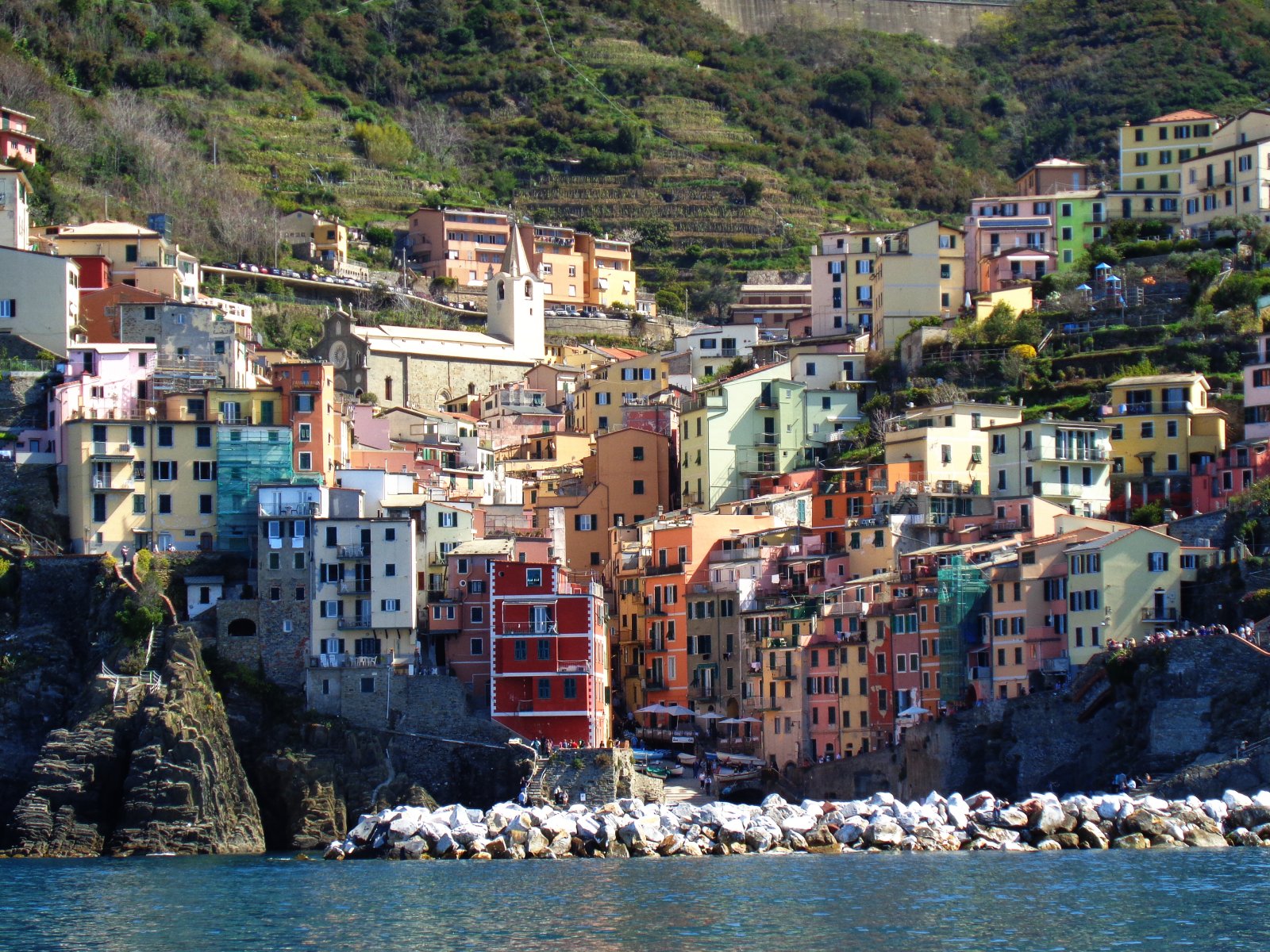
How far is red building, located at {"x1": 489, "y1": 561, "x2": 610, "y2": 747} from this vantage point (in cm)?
8581

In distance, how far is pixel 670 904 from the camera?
63.6 m

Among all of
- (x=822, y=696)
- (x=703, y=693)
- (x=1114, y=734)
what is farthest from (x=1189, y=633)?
(x=703, y=693)

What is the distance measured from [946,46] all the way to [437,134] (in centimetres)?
4906

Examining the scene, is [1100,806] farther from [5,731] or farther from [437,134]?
[437,134]

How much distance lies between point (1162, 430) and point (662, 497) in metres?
20.6

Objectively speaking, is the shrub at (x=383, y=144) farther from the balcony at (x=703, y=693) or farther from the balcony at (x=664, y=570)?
the balcony at (x=703, y=693)

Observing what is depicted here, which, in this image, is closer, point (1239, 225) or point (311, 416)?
point (311, 416)

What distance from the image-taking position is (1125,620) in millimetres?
81438

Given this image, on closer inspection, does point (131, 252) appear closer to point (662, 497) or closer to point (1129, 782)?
point (662, 497)

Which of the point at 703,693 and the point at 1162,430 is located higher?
the point at 1162,430

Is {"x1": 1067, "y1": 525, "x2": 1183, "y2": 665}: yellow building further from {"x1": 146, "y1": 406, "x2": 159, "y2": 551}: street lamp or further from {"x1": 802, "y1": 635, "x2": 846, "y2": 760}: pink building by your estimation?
{"x1": 146, "y1": 406, "x2": 159, "y2": 551}: street lamp

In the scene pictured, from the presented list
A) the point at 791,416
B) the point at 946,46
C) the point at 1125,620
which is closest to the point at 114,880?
the point at 1125,620

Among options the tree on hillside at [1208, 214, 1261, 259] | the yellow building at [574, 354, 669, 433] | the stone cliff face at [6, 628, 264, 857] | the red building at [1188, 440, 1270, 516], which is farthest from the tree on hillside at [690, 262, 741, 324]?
the stone cliff face at [6, 628, 264, 857]

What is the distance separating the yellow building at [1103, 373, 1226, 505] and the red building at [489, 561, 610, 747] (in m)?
21.4
